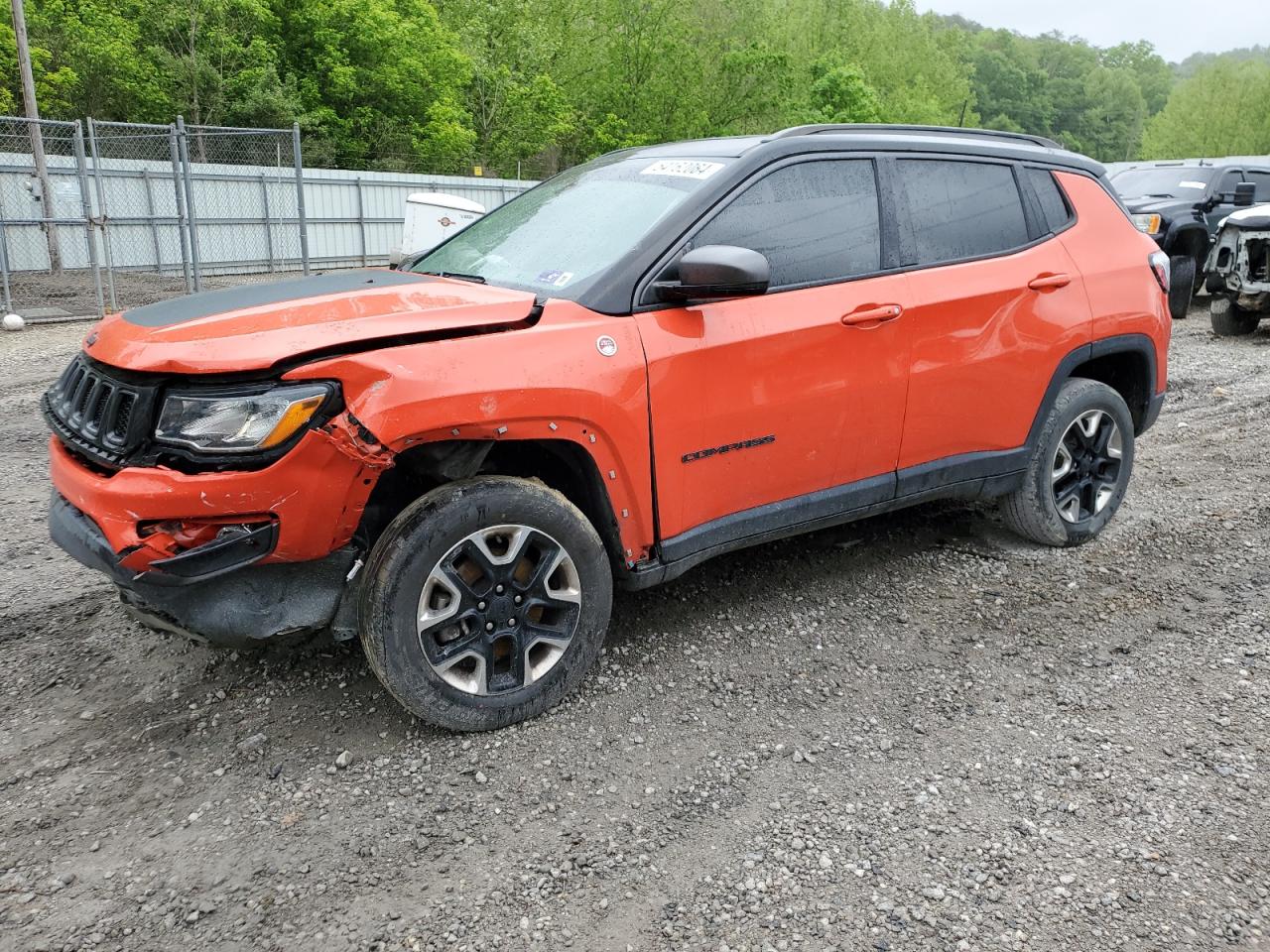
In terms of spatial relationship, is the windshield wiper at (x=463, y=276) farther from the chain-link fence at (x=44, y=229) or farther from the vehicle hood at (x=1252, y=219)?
the chain-link fence at (x=44, y=229)

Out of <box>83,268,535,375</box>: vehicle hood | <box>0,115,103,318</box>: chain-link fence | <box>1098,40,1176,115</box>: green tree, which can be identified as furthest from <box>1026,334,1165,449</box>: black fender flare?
<box>1098,40,1176,115</box>: green tree

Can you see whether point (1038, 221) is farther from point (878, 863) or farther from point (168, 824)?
point (168, 824)

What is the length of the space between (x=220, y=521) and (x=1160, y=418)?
7.14m

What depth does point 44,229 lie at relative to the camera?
15383 millimetres

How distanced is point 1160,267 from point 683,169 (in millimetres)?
2466

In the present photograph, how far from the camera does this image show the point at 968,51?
106m

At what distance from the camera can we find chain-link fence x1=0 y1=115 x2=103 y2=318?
13.2 m

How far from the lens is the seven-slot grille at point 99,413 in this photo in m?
2.75

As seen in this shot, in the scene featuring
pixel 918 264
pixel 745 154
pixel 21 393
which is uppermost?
pixel 745 154

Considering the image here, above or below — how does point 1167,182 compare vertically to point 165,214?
above

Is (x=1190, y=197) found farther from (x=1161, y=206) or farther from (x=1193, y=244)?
(x=1193, y=244)

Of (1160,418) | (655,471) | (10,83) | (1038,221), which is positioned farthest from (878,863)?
(10,83)

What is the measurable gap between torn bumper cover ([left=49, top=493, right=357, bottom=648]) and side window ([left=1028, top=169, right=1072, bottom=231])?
131 inches

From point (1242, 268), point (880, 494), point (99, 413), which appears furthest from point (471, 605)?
point (1242, 268)
